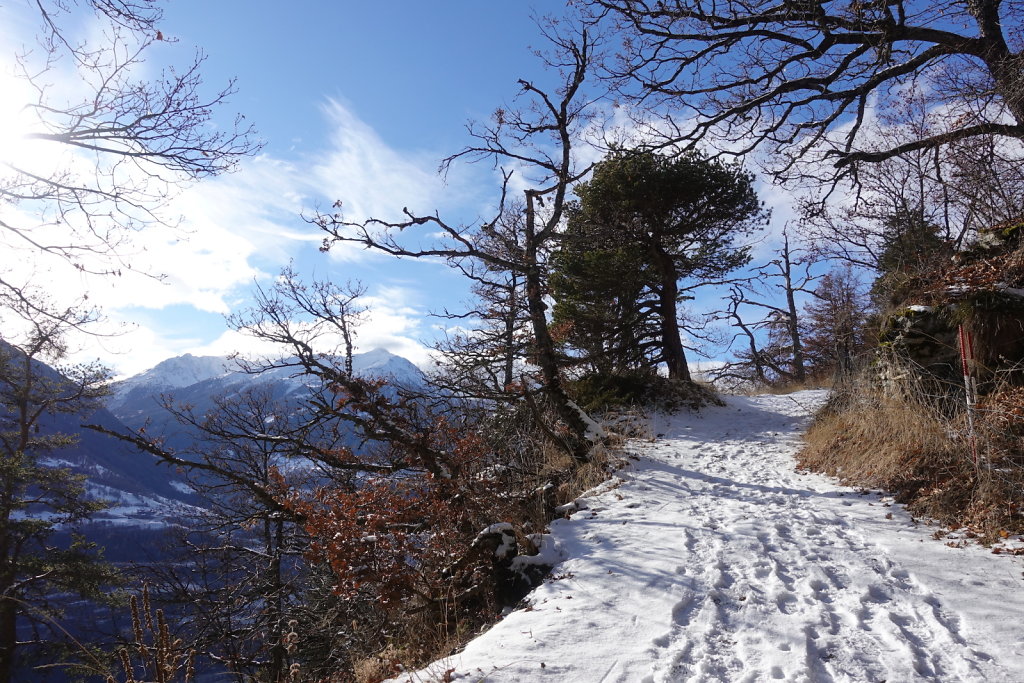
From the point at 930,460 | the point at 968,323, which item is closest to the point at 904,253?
the point at 968,323

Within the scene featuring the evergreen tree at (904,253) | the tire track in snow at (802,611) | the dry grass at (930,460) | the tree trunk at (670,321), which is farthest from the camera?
the tree trunk at (670,321)

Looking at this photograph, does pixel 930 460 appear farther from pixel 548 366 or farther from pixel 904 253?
pixel 904 253

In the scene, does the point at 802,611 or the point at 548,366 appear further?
the point at 548,366

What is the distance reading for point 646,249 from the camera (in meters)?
14.5

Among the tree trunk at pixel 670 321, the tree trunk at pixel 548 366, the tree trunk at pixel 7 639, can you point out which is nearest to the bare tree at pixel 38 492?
the tree trunk at pixel 7 639

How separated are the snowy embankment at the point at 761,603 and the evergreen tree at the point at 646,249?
8.31 metres

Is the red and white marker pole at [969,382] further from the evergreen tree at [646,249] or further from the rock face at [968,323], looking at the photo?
the evergreen tree at [646,249]

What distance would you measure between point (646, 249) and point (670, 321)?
2289 millimetres

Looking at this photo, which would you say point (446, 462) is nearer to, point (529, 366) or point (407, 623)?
point (407, 623)

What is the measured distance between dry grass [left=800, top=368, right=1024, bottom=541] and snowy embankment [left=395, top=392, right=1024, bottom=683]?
342 millimetres

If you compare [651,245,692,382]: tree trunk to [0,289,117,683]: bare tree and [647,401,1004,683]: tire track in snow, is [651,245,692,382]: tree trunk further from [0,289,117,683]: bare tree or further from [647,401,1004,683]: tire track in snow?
[0,289,117,683]: bare tree

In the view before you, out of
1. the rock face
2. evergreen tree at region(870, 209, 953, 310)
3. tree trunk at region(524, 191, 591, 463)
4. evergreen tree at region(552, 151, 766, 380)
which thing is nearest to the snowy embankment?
the rock face

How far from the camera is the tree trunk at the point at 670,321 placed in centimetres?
1506

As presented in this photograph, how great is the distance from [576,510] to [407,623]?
7.56 feet
